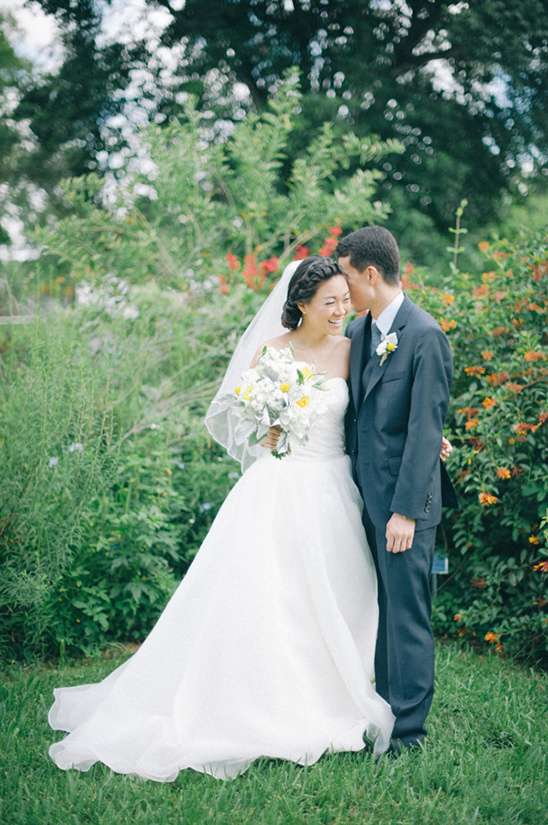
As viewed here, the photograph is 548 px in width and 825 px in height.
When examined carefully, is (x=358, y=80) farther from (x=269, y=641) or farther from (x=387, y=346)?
(x=269, y=641)

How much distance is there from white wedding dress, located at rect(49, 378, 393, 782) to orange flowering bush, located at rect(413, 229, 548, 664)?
1210 millimetres

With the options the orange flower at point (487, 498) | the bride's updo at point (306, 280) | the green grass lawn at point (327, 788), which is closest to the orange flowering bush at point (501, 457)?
the orange flower at point (487, 498)

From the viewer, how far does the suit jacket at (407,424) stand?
113 inches

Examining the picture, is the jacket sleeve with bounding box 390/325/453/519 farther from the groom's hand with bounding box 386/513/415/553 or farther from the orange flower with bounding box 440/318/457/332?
the orange flower with bounding box 440/318/457/332

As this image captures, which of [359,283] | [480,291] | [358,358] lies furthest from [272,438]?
[480,291]

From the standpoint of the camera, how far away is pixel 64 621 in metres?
4.27

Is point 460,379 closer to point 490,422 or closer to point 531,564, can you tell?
point 490,422

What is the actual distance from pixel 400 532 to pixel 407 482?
0.69 feet

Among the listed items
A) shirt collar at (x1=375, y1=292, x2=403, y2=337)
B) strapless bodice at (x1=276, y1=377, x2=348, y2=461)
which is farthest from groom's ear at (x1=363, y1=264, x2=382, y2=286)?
strapless bodice at (x1=276, y1=377, x2=348, y2=461)

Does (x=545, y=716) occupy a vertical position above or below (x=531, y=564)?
below

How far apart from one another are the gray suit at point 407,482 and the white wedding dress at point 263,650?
169mm

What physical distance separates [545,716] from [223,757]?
5.11ft

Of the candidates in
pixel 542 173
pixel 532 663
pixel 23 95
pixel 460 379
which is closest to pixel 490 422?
pixel 460 379

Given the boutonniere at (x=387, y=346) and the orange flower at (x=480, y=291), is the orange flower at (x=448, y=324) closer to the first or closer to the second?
the orange flower at (x=480, y=291)
